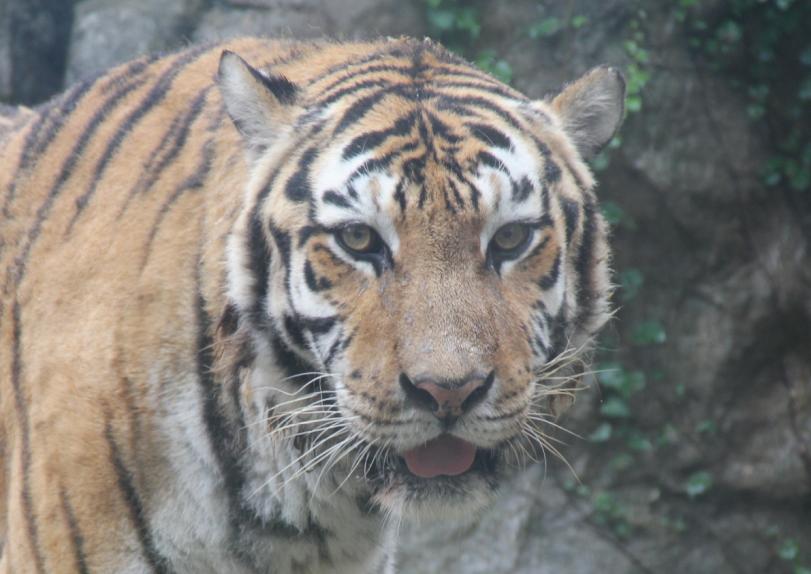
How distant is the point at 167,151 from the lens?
242cm

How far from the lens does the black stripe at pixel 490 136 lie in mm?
2109

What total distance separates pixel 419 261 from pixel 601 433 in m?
3.08

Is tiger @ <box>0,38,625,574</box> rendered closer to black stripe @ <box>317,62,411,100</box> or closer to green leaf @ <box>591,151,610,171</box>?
black stripe @ <box>317,62,411,100</box>

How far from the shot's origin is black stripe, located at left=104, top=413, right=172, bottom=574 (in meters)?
2.20

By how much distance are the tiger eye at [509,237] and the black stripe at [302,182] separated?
1.20ft

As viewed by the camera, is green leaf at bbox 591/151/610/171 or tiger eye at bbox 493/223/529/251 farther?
green leaf at bbox 591/151/610/171

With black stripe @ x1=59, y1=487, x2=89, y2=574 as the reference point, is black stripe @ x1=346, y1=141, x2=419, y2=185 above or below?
above

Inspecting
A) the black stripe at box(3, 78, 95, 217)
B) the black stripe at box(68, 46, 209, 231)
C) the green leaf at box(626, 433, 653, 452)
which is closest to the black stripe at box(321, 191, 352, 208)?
the black stripe at box(68, 46, 209, 231)

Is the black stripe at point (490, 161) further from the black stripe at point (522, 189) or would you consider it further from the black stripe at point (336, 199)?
the black stripe at point (336, 199)

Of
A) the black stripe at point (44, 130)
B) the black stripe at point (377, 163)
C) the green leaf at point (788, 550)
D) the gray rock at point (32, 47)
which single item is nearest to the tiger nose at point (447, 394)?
the black stripe at point (377, 163)

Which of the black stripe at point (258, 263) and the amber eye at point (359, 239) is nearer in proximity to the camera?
the amber eye at point (359, 239)

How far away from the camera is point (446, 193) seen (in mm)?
1975

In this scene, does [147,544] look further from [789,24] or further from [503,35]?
[789,24]

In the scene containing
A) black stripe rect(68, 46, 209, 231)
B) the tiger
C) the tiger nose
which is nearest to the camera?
the tiger nose
